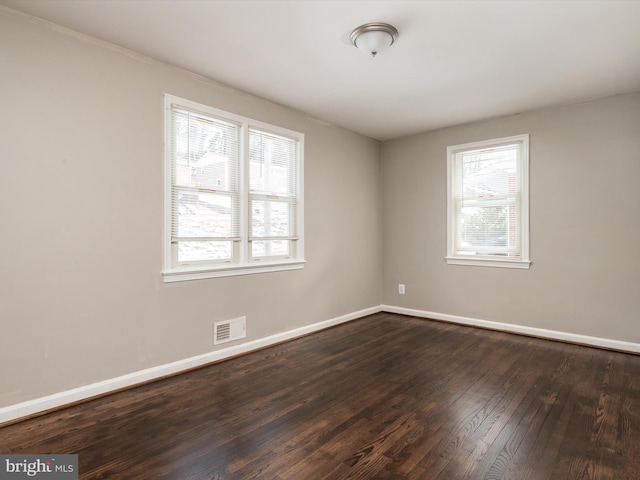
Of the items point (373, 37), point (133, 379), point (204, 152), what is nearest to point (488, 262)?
point (373, 37)

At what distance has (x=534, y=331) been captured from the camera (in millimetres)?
4148

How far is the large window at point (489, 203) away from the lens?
424 cm

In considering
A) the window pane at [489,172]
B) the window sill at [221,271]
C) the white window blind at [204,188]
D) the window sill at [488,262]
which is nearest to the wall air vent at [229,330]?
the window sill at [221,271]

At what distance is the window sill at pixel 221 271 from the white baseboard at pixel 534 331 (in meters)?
2.08

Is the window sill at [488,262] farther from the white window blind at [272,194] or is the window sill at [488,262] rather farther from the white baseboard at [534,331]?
the white window blind at [272,194]

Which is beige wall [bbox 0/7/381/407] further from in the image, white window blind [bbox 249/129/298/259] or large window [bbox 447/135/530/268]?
large window [bbox 447/135/530/268]

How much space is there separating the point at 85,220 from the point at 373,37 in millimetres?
2425

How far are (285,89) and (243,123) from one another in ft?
1.76

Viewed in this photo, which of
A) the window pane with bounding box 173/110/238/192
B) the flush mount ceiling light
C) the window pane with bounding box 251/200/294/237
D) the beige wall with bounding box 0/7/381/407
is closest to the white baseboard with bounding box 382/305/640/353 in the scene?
the window pane with bounding box 251/200/294/237

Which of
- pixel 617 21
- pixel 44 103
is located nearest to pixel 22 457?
pixel 44 103

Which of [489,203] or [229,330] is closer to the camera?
[229,330]

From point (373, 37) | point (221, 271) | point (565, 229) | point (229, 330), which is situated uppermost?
point (373, 37)

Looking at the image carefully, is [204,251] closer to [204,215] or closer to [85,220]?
[204,215]

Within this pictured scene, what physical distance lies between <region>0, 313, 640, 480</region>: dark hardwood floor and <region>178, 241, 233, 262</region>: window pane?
0.99m
